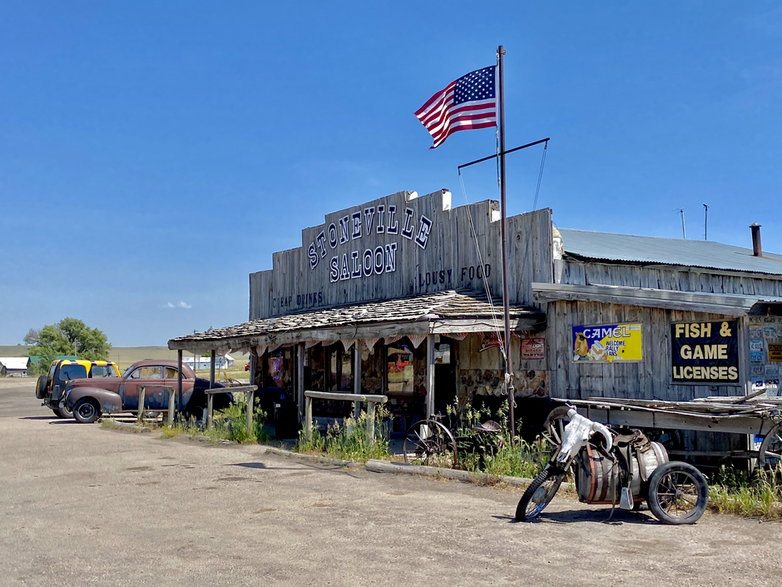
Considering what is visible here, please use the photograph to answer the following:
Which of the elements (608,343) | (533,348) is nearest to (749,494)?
(608,343)

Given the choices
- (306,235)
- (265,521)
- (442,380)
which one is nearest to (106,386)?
(306,235)

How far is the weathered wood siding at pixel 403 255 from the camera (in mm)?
15688

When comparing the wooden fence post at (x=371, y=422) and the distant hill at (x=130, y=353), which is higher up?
the distant hill at (x=130, y=353)

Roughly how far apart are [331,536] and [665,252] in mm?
13203

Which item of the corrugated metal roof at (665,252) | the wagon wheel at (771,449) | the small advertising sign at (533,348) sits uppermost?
the corrugated metal roof at (665,252)

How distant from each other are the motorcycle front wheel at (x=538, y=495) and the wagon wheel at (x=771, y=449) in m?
2.57

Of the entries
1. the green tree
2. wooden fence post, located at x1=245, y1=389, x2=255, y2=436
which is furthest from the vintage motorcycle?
the green tree

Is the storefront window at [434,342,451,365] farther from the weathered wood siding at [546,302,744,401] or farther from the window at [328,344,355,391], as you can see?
the window at [328,344,355,391]

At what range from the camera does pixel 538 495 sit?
28.0 feet

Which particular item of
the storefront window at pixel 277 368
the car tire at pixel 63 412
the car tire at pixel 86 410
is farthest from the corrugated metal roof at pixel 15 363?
the storefront window at pixel 277 368

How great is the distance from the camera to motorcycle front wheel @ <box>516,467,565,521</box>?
332 inches

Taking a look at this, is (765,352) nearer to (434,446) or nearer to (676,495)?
(676,495)

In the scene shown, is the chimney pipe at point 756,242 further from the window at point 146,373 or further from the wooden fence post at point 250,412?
the window at point 146,373

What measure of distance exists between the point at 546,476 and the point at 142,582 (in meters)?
4.19
